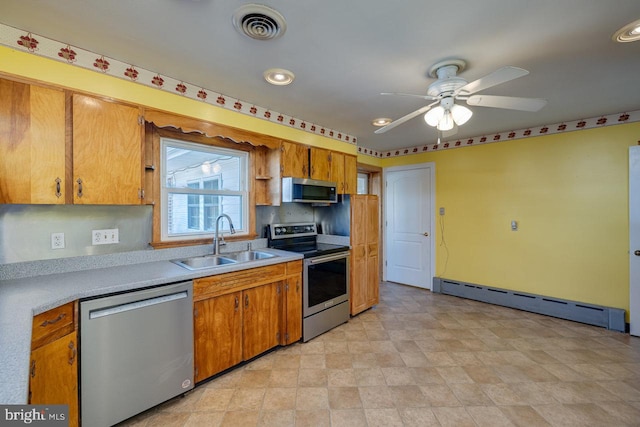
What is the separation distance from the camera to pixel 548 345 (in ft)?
8.67

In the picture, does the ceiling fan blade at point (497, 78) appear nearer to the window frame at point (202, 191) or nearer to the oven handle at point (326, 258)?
the oven handle at point (326, 258)

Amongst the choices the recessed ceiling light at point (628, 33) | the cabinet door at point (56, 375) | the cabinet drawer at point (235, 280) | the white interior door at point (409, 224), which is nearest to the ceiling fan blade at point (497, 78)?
the recessed ceiling light at point (628, 33)

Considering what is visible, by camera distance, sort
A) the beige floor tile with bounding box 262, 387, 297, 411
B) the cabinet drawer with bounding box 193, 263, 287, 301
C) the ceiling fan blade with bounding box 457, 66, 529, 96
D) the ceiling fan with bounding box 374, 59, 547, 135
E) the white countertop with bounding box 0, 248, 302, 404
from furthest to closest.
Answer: the cabinet drawer with bounding box 193, 263, 287, 301 < the beige floor tile with bounding box 262, 387, 297, 411 < the ceiling fan with bounding box 374, 59, 547, 135 < the ceiling fan blade with bounding box 457, 66, 529, 96 < the white countertop with bounding box 0, 248, 302, 404

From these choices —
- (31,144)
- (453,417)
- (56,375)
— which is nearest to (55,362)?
(56,375)

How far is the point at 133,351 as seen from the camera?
5.39 feet

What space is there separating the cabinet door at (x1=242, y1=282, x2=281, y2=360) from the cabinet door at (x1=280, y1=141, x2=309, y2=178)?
3.91 ft

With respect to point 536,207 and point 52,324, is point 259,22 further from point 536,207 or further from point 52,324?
point 536,207

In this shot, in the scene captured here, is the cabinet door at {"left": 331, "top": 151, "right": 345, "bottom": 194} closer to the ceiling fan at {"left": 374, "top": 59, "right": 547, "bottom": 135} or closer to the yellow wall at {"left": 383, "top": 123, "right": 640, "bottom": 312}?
the ceiling fan at {"left": 374, "top": 59, "right": 547, "bottom": 135}

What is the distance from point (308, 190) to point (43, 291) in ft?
6.95

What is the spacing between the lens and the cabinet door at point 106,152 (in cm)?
173

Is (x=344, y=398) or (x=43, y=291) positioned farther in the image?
(x=344, y=398)

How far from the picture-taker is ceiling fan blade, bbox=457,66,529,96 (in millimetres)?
1374

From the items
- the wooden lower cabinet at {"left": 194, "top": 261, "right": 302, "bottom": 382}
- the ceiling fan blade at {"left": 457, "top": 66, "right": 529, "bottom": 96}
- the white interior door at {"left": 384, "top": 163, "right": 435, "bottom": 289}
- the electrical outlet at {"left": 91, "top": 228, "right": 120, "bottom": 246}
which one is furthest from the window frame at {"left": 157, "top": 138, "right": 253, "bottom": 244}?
the white interior door at {"left": 384, "top": 163, "right": 435, "bottom": 289}

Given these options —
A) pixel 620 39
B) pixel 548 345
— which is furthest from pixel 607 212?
pixel 620 39
